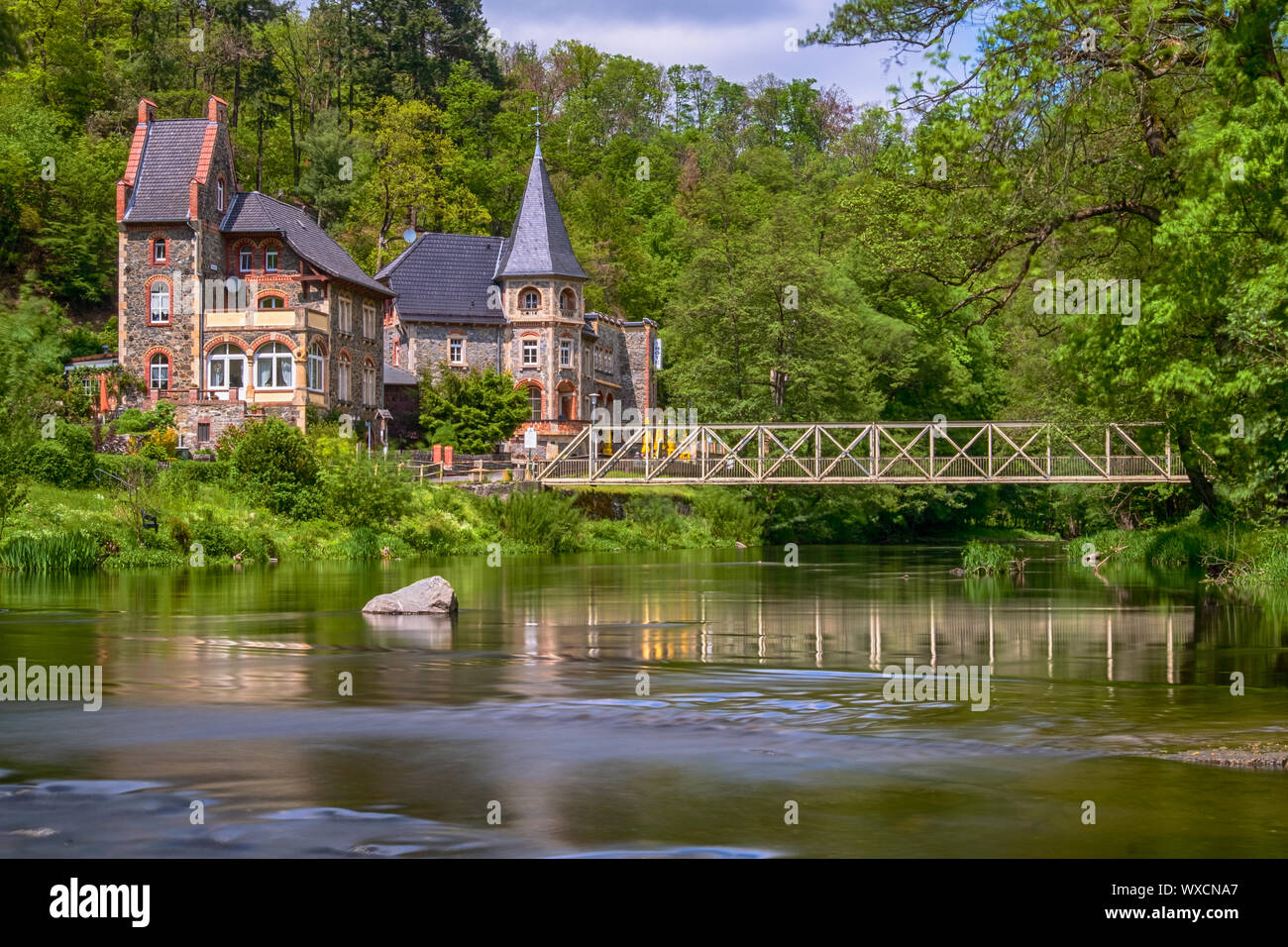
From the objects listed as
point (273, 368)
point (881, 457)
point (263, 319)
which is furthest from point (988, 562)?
point (263, 319)

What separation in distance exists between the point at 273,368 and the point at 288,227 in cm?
755

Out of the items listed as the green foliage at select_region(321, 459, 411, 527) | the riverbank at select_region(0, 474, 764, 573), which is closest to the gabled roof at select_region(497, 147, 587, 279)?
the riverbank at select_region(0, 474, 764, 573)

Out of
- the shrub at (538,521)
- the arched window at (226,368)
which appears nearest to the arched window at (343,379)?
the arched window at (226,368)

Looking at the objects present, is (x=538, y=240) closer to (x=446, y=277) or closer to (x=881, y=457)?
(x=446, y=277)

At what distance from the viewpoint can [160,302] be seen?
6569cm

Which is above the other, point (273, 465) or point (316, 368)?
point (316, 368)

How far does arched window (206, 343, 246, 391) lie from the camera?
65625mm

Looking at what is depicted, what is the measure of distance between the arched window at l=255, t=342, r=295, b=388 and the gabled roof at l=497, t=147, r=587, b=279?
19.8 m

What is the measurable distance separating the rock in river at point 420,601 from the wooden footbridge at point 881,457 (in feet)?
77.1

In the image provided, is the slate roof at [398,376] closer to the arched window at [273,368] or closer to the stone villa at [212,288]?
the stone villa at [212,288]

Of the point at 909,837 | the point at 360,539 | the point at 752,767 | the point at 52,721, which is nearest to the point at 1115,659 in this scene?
the point at 752,767

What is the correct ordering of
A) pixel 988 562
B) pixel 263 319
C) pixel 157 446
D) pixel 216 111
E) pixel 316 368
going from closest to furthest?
pixel 988 562
pixel 157 446
pixel 263 319
pixel 316 368
pixel 216 111

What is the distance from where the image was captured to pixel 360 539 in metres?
47.1

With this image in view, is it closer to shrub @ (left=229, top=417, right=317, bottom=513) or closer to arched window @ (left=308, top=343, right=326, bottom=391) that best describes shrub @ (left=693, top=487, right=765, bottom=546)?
arched window @ (left=308, top=343, right=326, bottom=391)
